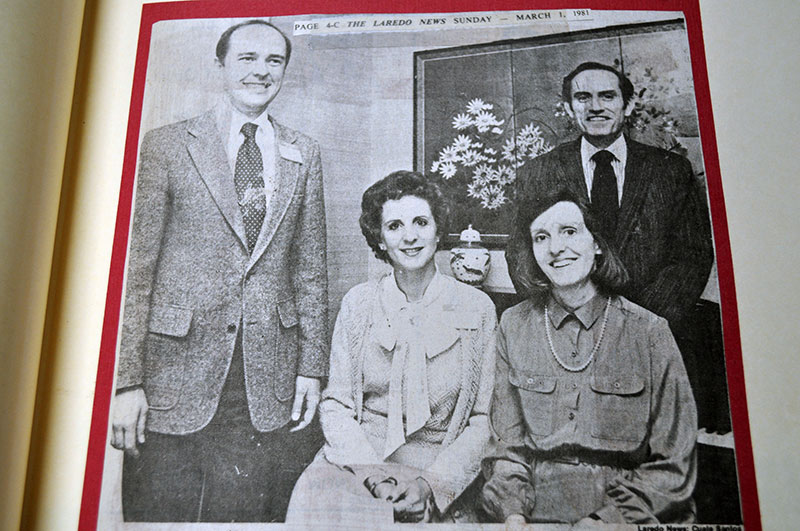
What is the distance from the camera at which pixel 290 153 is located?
209 centimetres

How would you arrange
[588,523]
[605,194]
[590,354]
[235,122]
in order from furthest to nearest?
1. [235,122]
2. [605,194]
3. [590,354]
4. [588,523]

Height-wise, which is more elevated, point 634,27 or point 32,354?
point 634,27

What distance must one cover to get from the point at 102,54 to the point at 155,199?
0.57 meters

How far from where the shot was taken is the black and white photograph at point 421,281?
185 centimetres

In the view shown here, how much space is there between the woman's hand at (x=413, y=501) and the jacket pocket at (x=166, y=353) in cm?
69

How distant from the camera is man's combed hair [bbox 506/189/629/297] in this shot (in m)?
1.97

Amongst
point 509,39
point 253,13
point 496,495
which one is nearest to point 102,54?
point 253,13

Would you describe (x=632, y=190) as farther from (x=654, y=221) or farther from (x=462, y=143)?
(x=462, y=143)

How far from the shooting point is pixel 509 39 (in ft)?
7.10

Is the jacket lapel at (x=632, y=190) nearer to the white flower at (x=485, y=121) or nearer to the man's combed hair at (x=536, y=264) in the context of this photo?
the man's combed hair at (x=536, y=264)

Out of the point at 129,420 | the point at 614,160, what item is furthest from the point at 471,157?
the point at 129,420

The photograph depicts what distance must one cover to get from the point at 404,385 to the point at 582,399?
500 mm

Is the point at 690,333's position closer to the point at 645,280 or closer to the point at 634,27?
the point at 645,280

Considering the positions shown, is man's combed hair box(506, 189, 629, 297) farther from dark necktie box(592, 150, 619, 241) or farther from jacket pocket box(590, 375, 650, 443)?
jacket pocket box(590, 375, 650, 443)
